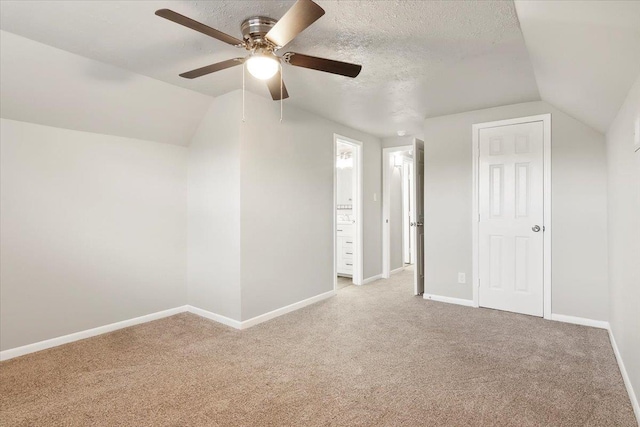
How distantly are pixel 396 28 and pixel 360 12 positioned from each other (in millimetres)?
307

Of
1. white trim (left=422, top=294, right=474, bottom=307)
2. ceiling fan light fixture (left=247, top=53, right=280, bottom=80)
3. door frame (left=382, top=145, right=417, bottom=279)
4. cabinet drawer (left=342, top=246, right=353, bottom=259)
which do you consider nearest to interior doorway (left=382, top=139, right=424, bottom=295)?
door frame (left=382, top=145, right=417, bottom=279)

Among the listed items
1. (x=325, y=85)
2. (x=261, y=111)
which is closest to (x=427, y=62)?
(x=325, y=85)

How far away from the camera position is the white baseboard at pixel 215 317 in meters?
3.30

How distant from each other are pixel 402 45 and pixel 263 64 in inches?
39.3

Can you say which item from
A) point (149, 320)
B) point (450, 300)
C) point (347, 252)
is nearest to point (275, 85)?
point (149, 320)

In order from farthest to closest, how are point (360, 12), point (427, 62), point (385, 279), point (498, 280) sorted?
point (385, 279) < point (498, 280) < point (427, 62) < point (360, 12)

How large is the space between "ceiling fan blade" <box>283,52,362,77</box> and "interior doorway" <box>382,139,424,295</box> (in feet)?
8.35

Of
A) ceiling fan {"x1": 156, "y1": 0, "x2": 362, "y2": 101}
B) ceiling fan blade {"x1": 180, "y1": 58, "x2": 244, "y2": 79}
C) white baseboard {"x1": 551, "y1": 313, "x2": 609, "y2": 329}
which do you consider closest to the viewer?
ceiling fan {"x1": 156, "y1": 0, "x2": 362, "y2": 101}

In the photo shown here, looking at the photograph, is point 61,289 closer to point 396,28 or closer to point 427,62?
point 396,28

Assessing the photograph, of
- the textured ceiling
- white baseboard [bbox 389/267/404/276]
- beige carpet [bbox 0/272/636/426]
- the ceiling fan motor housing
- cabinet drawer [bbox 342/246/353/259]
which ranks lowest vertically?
beige carpet [bbox 0/272/636/426]

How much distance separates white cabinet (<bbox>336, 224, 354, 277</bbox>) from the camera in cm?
541

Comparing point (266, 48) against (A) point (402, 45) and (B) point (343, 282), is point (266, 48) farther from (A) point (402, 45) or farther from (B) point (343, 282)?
(B) point (343, 282)

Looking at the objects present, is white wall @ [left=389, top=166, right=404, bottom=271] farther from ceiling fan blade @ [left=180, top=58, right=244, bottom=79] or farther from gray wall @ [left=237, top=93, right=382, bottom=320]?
ceiling fan blade @ [left=180, top=58, right=244, bottom=79]

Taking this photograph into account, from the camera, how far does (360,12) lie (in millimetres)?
1943
